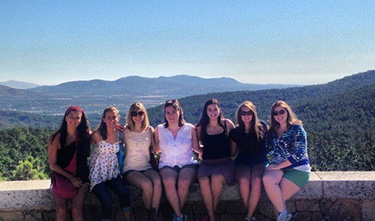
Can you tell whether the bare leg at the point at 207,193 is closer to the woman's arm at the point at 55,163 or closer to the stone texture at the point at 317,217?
the stone texture at the point at 317,217

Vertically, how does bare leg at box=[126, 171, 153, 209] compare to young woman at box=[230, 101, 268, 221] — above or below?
below

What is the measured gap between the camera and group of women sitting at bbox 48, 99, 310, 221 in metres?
3.59

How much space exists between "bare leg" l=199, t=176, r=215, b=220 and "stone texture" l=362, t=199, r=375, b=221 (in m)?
1.47

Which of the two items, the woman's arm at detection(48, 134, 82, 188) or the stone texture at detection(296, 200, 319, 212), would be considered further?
the stone texture at detection(296, 200, 319, 212)

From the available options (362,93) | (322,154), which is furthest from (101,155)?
(362,93)

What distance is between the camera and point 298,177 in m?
3.59

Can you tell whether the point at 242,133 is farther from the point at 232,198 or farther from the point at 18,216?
the point at 18,216

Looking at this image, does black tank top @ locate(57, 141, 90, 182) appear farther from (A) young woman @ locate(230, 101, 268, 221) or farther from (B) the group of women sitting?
(A) young woman @ locate(230, 101, 268, 221)

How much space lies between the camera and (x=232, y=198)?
12.3 feet

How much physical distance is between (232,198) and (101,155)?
1.36 m

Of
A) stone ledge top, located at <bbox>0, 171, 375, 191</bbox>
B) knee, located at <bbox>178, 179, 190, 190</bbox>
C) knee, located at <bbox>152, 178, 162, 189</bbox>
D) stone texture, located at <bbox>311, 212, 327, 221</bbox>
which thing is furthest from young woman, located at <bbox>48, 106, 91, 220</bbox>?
stone texture, located at <bbox>311, 212, 327, 221</bbox>

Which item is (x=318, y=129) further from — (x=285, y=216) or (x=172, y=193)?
(x=172, y=193)

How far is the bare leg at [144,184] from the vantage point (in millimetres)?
3627

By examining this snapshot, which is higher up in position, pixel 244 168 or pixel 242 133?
pixel 242 133
